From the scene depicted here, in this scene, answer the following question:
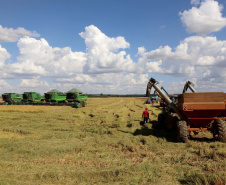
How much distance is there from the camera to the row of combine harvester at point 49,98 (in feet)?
107

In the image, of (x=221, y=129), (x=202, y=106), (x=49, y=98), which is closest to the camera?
(x=202, y=106)

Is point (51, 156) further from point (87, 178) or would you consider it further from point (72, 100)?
point (72, 100)

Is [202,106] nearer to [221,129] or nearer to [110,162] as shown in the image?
[221,129]

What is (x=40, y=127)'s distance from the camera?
13.2 metres

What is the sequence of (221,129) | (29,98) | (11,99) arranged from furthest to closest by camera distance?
(29,98), (11,99), (221,129)

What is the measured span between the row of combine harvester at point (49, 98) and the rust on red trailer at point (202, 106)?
24626 millimetres

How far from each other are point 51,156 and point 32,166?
112cm

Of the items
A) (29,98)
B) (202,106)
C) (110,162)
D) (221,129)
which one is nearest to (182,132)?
(202,106)

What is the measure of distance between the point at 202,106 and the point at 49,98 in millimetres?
28920

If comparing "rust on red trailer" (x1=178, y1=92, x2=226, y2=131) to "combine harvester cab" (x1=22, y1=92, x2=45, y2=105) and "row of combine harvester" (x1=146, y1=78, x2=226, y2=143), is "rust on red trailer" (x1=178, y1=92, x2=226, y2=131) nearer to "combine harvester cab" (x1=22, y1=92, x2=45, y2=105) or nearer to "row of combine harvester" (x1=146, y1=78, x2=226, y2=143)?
"row of combine harvester" (x1=146, y1=78, x2=226, y2=143)

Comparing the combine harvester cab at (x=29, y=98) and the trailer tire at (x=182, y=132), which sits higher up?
Result: the combine harvester cab at (x=29, y=98)

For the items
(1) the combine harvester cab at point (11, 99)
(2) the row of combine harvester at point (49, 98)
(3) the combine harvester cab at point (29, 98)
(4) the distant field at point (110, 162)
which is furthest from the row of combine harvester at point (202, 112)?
(1) the combine harvester cab at point (11, 99)

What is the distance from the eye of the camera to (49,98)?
3269cm

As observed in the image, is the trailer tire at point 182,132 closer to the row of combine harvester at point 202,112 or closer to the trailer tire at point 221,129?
the row of combine harvester at point 202,112
